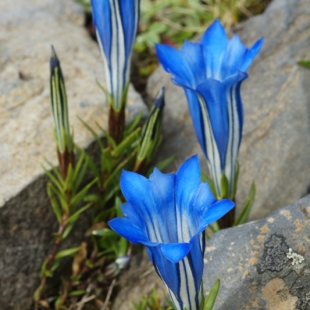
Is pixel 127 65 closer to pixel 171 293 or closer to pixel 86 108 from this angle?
pixel 86 108

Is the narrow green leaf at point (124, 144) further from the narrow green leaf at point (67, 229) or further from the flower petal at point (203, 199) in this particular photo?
the flower petal at point (203, 199)

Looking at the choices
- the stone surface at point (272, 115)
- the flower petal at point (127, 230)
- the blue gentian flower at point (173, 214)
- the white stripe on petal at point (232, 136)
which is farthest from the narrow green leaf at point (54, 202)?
the flower petal at point (127, 230)

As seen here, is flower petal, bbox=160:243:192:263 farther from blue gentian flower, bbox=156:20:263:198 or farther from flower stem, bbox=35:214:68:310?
flower stem, bbox=35:214:68:310

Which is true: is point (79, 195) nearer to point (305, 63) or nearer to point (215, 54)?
point (215, 54)

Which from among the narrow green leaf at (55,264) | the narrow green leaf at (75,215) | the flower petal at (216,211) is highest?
the flower petal at (216,211)

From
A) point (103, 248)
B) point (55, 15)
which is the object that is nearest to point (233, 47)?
point (103, 248)

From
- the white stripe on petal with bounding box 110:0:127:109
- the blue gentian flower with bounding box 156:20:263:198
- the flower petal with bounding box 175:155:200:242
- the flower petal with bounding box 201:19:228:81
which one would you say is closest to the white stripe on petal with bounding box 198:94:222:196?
the blue gentian flower with bounding box 156:20:263:198

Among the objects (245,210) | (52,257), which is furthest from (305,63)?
(52,257)
